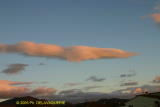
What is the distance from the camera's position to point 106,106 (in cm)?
12862

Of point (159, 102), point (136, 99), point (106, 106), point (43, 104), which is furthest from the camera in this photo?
point (43, 104)

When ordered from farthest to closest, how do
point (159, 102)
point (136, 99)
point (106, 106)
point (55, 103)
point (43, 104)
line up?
1. point (55, 103)
2. point (43, 104)
3. point (106, 106)
4. point (136, 99)
5. point (159, 102)

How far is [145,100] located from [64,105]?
11825cm

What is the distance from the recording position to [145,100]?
3056 inches

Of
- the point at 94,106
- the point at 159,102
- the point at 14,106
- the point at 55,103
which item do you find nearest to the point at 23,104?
the point at 14,106

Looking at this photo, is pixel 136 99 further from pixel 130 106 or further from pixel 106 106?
pixel 106 106

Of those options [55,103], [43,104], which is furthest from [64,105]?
[43,104]

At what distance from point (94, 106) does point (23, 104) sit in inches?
1366

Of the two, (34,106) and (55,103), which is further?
(55,103)

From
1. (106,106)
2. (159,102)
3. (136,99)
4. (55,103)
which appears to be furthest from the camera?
(55,103)

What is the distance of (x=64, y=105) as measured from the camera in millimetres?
190000

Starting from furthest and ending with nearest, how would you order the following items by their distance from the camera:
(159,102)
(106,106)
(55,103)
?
(55,103) → (106,106) → (159,102)

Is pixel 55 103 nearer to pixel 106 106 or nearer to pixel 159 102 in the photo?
pixel 106 106

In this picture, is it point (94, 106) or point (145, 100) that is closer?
point (145, 100)
